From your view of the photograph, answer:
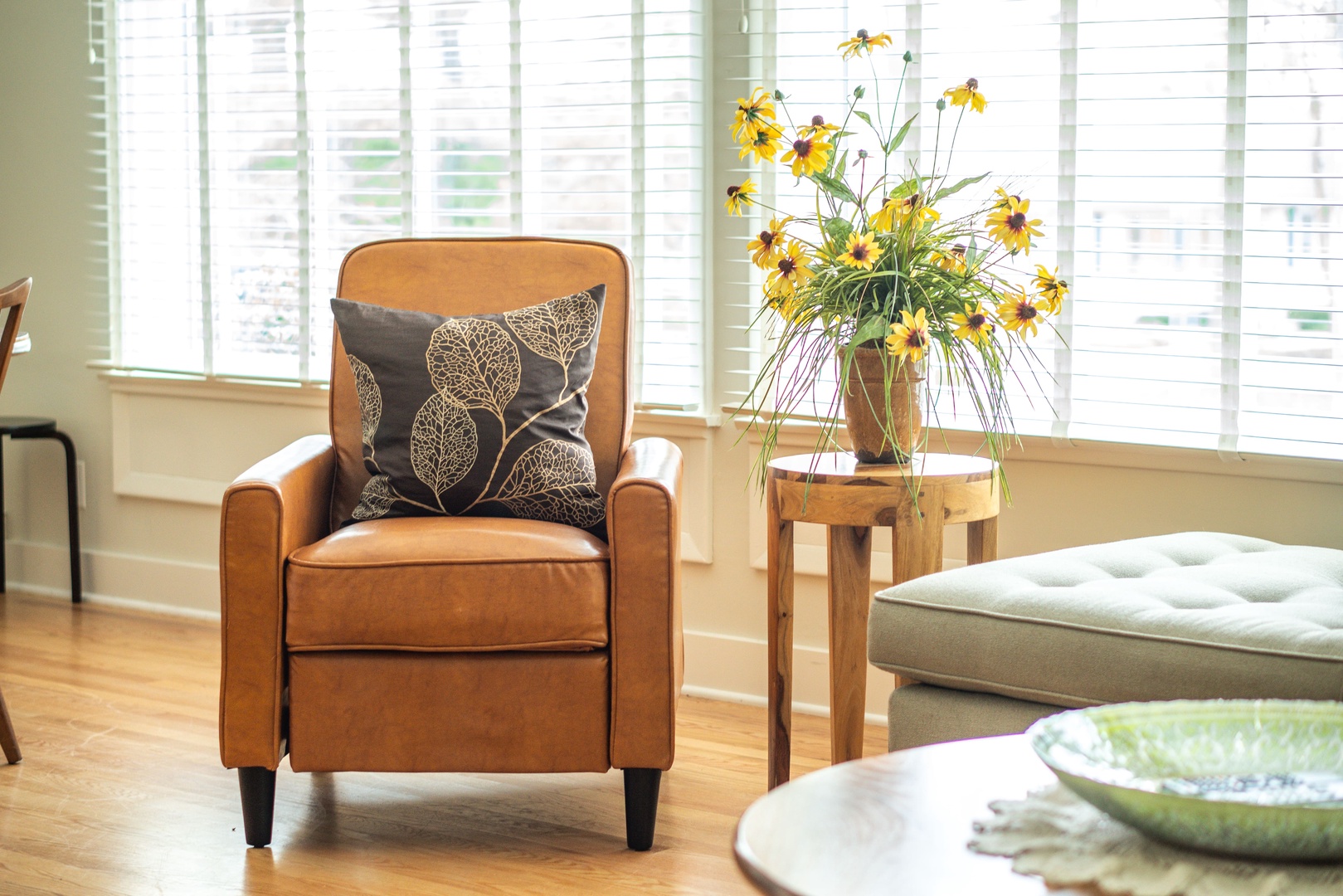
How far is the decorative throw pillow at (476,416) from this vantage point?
7.22 ft

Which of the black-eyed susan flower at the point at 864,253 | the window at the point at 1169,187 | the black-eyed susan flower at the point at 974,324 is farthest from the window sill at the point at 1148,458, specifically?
the black-eyed susan flower at the point at 864,253

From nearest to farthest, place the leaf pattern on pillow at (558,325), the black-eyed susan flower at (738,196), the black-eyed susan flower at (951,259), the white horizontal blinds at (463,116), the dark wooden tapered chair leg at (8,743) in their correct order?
1. the black-eyed susan flower at (951,259)
2. the black-eyed susan flower at (738,196)
3. the leaf pattern on pillow at (558,325)
4. the dark wooden tapered chair leg at (8,743)
5. the white horizontal blinds at (463,116)

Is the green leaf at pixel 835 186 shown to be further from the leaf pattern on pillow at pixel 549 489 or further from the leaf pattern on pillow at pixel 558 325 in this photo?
the leaf pattern on pillow at pixel 549 489

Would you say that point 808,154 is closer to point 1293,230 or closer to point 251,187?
point 1293,230

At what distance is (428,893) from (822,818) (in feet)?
3.80

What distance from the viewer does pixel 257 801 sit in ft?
6.60

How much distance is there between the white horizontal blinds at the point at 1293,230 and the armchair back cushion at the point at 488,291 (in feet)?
3.77

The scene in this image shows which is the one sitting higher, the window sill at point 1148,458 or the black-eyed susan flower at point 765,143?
the black-eyed susan flower at point 765,143

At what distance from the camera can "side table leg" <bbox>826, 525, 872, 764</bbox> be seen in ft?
6.77

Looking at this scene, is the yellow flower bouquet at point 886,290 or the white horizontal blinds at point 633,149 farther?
the white horizontal blinds at point 633,149

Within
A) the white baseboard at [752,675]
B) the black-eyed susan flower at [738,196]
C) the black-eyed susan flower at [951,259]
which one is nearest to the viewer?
the black-eyed susan flower at [951,259]

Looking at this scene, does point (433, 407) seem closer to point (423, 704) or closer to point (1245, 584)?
point (423, 704)

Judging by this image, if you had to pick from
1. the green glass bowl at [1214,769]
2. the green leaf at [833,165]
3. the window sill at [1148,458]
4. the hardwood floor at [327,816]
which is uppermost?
the green leaf at [833,165]

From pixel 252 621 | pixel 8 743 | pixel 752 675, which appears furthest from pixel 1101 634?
pixel 8 743
